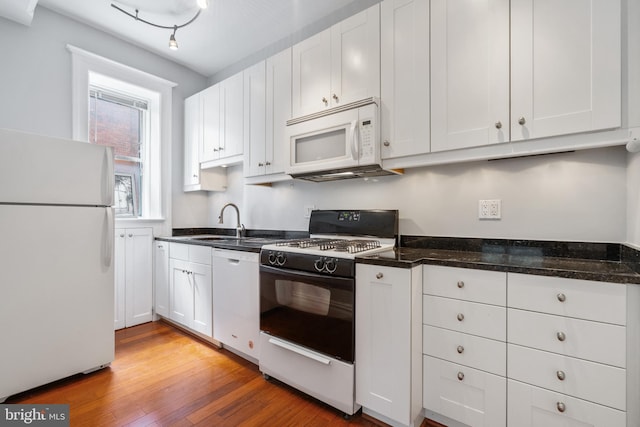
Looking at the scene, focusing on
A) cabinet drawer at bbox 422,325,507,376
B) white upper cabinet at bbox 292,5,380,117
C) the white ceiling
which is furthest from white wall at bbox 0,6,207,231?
cabinet drawer at bbox 422,325,507,376

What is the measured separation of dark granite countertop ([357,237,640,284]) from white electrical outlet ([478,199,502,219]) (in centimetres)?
15

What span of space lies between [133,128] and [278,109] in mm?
1816

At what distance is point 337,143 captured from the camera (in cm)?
203

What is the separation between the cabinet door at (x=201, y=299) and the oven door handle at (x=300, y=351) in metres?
0.81

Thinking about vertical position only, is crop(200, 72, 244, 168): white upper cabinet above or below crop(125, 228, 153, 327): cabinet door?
above

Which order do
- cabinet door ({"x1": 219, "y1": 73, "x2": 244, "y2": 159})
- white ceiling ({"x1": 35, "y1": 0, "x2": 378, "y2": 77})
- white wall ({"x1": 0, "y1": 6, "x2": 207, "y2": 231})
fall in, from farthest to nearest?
cabinet door ({"x1": 219, "y1": 73, "x2": 244, "y2": 159}), white ceiling ({"x1": 35, "y1": 0, "x2": 378, "y2": 77}), white wall ({"x1": 0, "y1": 6, "x2": 207, "y2": 231})

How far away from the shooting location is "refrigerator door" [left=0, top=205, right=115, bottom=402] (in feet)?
5.74

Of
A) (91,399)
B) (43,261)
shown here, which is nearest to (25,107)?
(43,261)

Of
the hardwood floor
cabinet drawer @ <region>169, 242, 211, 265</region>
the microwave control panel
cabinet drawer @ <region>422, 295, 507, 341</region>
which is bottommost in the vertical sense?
the hardwood floor

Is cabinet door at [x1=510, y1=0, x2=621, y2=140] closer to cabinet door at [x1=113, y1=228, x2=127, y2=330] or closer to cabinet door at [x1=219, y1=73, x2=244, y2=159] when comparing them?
cabinet door at [x1=219, y1=73, x2=244, y2=159]

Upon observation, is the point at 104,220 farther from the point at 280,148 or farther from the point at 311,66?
the point at 311,66

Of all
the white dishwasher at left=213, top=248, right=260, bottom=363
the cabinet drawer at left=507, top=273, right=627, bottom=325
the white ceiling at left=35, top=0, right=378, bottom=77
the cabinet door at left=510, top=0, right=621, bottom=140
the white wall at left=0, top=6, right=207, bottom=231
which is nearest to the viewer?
the cabinet drawer at left=507, top=273, right=627, bottom=325

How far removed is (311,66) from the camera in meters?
2.21

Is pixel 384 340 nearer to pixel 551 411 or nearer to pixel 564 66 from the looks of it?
pixel 551 411
